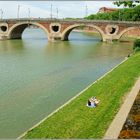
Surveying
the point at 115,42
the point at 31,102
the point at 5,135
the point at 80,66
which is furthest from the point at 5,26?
the point at 5,135

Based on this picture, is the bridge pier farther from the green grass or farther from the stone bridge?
the green grass

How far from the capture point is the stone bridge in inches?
2987

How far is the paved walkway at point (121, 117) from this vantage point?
12212mm

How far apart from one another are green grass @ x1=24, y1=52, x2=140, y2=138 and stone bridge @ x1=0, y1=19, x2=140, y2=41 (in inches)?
2143

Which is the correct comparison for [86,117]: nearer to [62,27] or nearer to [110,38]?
[110,38]

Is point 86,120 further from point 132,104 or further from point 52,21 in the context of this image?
point 52,21

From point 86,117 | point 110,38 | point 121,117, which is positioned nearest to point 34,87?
point 86,117

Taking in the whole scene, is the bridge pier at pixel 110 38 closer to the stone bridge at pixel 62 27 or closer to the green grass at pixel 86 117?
the stone bridge at pixel 62 27

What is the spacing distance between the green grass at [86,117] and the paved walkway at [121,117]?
34cm

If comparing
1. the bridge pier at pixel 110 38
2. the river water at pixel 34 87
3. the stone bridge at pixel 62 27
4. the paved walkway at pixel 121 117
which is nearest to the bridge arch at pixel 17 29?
the stone bridge at pixel 62 27

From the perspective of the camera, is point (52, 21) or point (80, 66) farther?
point (52, 21)

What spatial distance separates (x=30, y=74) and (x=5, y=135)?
16.6 metres

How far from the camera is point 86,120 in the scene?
15.3m

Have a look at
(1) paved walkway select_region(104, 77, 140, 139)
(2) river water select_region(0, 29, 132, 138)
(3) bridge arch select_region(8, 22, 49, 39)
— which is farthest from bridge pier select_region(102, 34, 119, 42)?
(1) paved walkway select_region(104, 77, 140, 139)
